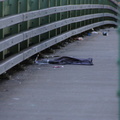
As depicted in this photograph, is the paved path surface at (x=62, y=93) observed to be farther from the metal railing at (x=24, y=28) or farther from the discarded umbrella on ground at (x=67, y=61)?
the metal railing at (x=24, y=28)

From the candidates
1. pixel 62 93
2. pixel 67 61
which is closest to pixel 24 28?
pixel 67 61

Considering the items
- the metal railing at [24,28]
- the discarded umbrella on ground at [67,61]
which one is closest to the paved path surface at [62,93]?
the discarded umbrella on ground at [67,61]

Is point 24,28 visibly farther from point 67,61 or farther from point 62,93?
point 62,93

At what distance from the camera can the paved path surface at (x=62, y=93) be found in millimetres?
5316

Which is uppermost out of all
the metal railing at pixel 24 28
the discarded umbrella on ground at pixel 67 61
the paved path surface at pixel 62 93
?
the metal railing at pixel 24 28

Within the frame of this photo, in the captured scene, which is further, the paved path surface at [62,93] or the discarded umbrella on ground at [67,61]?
the discarded umbrella on ground at [67,61]

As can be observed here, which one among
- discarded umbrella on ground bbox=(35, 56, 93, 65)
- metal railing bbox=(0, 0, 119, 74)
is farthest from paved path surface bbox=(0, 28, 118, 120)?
metal railing bbox=(0, 0, 119, 74)

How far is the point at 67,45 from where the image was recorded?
40.1 ft

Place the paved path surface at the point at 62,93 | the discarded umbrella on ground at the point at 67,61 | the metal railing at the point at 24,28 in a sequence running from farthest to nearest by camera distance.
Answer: the discarded umbrella on ground at the point at 67,61 → the metal railing at the point at 24,28 → the paved path surface at the point at 62,93

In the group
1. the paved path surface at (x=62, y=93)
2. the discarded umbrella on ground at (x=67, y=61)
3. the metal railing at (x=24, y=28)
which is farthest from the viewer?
the discarded umbrella on ground at (x=67, y=61)

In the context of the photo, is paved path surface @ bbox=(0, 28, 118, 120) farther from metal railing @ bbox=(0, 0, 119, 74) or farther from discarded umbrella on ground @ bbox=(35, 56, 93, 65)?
metal railing @ bbox=(0, 0, 119, 74)

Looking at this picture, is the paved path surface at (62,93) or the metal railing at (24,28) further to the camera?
the metal railing at (24,28)

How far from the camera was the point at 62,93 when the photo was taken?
6375 mm

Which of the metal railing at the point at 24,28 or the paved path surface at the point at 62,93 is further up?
the metal railing at the point at 24,28
